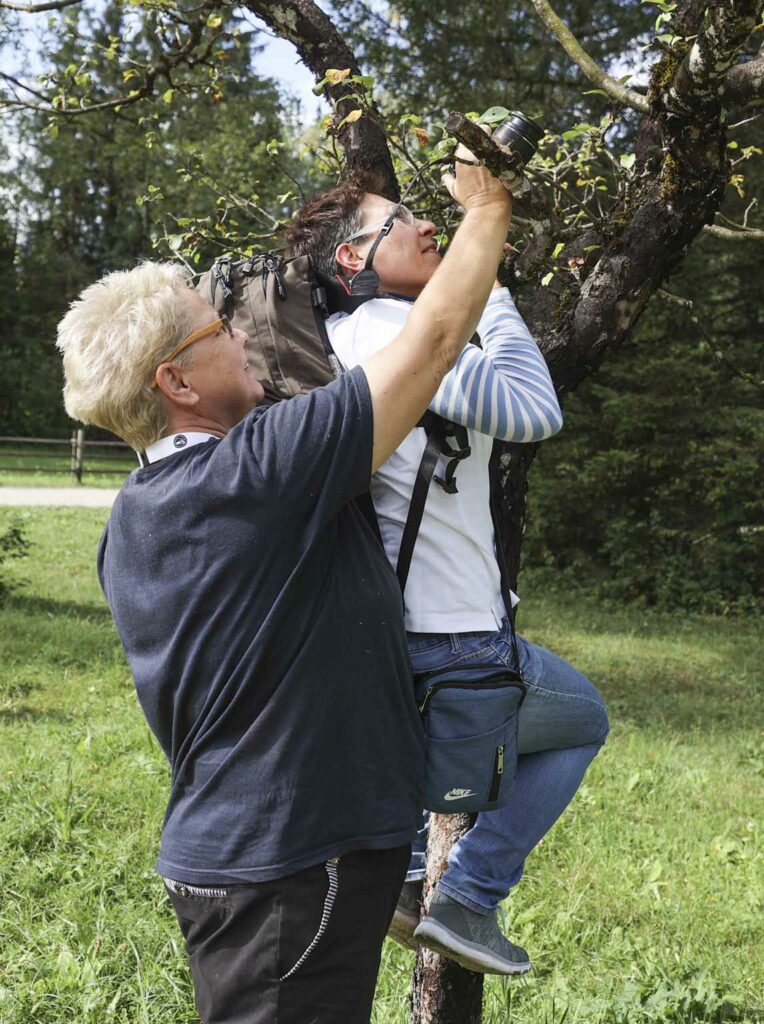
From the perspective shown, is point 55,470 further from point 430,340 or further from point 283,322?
point 430,340

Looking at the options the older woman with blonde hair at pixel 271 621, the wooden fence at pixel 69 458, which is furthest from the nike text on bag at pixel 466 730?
the wooden fence at pixel 69 458

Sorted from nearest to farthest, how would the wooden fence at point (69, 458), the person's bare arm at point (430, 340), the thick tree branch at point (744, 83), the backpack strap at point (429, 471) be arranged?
the person's bare arm at point (430, 340)
the backpack strap at point (429, 471)
the thick tree branch at point (744, 83)
the wooden fence at point (69, 458)

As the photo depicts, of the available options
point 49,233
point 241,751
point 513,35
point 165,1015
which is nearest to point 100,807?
point 165,1015

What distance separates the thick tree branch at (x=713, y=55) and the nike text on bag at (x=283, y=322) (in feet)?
2.75

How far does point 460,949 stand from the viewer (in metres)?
2.14

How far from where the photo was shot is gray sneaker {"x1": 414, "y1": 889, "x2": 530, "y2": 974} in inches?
84.5

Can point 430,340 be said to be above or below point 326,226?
below

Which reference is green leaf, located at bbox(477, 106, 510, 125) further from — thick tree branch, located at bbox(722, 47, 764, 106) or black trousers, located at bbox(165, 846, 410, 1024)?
black trousers, located at bbox(165, 846, 410, 1024)

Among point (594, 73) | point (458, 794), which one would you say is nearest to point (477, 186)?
point (458, 794)

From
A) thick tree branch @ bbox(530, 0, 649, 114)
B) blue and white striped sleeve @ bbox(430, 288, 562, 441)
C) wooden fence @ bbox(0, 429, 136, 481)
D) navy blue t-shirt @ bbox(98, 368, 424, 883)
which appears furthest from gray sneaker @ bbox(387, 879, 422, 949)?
wooden fence @ bbox(0, 429, 136, 481)

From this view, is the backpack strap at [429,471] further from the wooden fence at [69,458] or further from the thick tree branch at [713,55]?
the wooden fence at [69,458]

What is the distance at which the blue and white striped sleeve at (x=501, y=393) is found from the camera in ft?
Result: 5.92

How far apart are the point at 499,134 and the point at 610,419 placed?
9945mm

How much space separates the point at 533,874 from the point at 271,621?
10.1 ft
